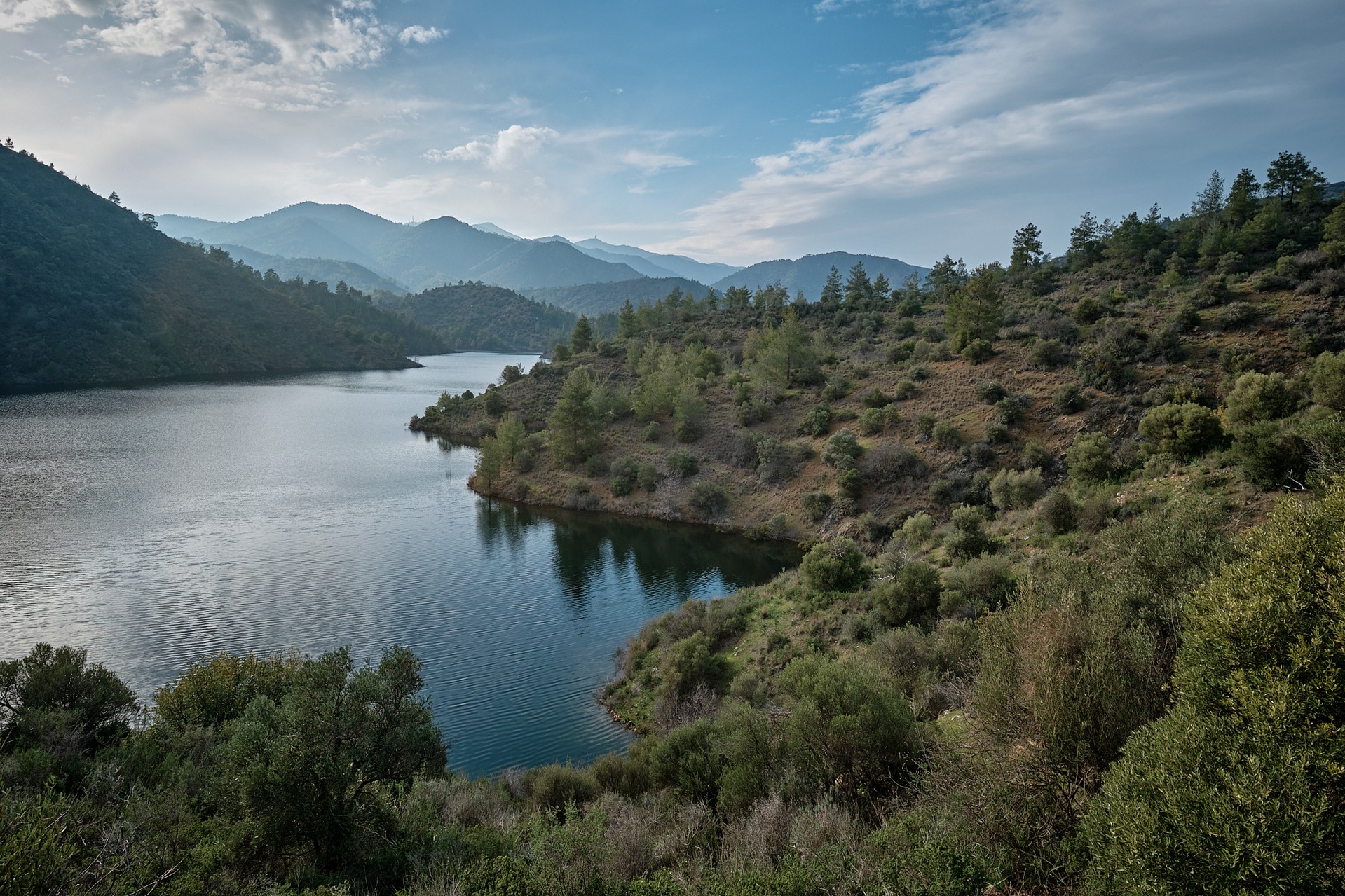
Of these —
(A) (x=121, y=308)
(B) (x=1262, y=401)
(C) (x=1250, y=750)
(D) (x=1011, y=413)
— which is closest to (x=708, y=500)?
(D) (x=1011, y=413)

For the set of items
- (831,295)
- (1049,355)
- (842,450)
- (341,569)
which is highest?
(831,295)

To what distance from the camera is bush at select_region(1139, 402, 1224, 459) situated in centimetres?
2214

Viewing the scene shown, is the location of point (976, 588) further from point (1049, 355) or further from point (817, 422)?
point (1049, 355)

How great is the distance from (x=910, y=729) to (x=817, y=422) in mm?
Result: 37000

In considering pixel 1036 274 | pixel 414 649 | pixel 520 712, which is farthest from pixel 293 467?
pixel 1036 274

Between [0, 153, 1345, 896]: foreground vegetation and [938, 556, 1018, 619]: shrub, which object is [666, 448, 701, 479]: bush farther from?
[938, 556, 1018, 619]: shrub

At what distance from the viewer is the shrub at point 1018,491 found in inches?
1084

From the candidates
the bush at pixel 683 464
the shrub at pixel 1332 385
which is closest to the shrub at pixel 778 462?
the bush at pixel 683 464

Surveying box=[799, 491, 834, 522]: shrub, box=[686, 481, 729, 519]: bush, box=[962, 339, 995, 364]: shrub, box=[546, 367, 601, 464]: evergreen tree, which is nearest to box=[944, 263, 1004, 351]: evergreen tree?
box=[962, 339, 995, 364]: shrub

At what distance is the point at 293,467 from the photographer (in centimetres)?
5241

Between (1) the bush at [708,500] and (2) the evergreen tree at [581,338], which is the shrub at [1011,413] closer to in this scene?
(1) the bush at [708,500]

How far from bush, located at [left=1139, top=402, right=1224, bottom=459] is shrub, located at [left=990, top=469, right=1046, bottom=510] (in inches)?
189

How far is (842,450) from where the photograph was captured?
4122 centimetres

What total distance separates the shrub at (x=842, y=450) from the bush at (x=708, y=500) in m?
7.75
